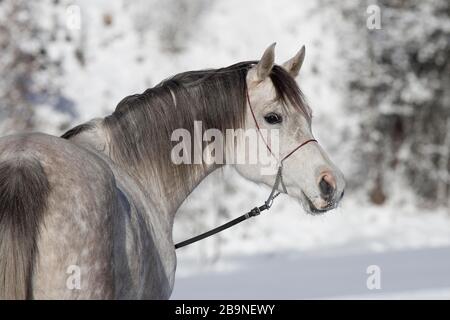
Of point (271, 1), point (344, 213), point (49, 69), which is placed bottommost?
point (344, 213)

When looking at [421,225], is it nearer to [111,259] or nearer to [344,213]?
[344,213]

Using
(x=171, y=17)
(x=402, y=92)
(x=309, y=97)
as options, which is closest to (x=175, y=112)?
(x=309, y=97)

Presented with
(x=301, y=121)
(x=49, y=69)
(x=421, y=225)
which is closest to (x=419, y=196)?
(x=421, y=225)

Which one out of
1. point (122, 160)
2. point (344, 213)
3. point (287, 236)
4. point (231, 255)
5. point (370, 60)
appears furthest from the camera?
point (370, 60)

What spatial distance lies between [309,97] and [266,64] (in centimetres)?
1550

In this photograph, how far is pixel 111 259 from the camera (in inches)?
113

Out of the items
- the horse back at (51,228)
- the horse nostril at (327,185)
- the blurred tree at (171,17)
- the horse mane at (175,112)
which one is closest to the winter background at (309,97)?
the blurred tree at (171,17)

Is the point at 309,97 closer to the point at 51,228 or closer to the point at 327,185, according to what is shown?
the point at 327,185

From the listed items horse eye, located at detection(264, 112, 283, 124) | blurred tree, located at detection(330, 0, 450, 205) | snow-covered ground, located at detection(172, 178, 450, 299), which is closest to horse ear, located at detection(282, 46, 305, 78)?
horse eye, located at detection(264, 112, 283, 124)

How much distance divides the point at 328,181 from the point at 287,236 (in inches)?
568

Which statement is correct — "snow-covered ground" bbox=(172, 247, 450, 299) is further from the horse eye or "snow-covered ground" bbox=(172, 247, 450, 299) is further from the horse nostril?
the horse eye

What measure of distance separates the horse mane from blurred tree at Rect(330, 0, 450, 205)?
17.4 metres

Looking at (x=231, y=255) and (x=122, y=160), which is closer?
(x=122, y=160)

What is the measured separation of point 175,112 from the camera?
13.1 ft
